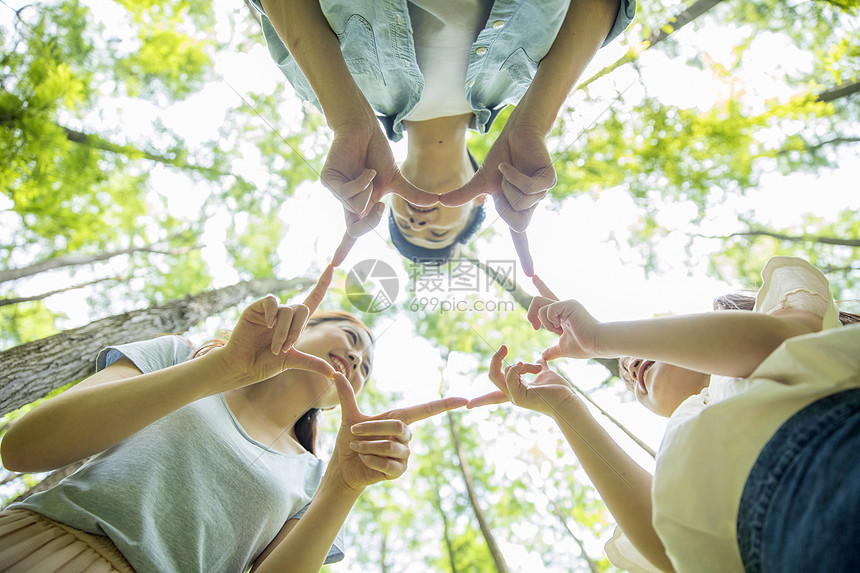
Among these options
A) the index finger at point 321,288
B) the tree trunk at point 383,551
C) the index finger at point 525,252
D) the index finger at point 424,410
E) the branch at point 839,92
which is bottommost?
the tree trunk at point 383,551

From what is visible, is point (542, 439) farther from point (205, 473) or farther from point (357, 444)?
point (205, 473)

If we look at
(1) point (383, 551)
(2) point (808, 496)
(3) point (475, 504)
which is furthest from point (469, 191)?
(1) point (383, 551)

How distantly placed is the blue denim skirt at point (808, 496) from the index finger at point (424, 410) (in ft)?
2.89

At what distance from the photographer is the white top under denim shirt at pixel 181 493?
1109mm

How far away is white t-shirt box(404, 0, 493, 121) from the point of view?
4.70ft

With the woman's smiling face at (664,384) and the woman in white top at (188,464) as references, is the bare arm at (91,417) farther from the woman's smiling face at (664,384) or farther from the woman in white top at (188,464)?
the woman's smiling face at (664,384)

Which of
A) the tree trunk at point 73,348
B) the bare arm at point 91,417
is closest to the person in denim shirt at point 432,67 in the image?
the bare arm at point 91,417

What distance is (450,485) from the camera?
4.40 meters

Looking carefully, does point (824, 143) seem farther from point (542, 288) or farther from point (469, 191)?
point (469, 191)

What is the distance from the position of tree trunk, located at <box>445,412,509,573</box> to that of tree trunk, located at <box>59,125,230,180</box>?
4.10 m

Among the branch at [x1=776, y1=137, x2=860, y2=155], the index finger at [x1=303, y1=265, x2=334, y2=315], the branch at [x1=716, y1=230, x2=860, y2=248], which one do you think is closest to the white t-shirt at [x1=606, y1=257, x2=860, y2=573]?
the index finger at [x1=303, y1=265, x2=334, y2=315]

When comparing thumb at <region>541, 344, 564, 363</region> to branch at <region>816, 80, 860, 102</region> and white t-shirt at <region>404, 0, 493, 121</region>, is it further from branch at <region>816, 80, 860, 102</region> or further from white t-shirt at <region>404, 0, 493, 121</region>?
branch at <region>816, 80, 860, 102</region>

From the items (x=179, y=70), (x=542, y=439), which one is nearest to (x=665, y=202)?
(x=542, y=439)

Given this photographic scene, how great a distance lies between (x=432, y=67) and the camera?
1685 mm
